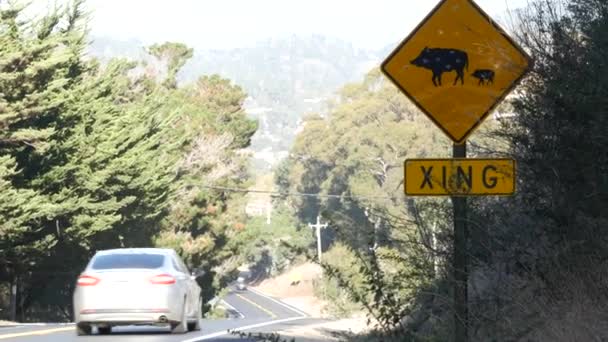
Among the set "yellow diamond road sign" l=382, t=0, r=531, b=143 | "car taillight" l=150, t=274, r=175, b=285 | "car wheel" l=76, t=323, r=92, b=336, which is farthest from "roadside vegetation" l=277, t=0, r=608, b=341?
"car wheel" l=76, t=323, r=92, b=336

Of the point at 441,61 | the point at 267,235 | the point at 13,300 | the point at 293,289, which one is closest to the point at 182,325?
the point at 441,61

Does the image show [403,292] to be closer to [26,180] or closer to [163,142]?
[26,180]

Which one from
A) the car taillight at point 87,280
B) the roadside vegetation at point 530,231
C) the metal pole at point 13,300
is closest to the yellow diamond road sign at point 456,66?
the roadside vegetation at point 530,231

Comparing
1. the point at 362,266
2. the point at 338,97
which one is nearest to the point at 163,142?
the point at 338,97

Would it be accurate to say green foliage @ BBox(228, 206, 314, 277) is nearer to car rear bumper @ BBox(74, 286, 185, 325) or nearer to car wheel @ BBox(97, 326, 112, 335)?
car wheel @ BBox(97, 326, 112, 335)

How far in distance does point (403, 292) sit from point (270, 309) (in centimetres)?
8508

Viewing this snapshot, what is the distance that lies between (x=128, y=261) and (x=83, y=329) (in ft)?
4.20

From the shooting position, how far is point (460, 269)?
10.3 m

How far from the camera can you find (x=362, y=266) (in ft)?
35.0

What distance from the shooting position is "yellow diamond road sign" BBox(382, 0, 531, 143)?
10.4m

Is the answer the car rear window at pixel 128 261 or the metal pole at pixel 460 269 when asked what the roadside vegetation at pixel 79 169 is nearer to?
the car rear window at pixel 128 261

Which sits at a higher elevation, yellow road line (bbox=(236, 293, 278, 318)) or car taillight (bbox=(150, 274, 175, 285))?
car taillight (bbox=(150, 274, 175, 285))

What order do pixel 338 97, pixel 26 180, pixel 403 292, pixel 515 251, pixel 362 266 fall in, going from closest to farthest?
1. pixel 362 266
2. pixel 403 292
3. pixel 515 251
4. pixel 26 180
5. pixel 338 97

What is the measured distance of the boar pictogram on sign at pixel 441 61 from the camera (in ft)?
34.0
